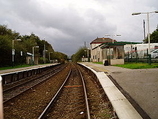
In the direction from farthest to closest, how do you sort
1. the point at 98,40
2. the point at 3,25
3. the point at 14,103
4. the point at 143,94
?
1. the point at 98,40
2. the point at 3,25
3. the point at 14,103
4. the point at 143,94

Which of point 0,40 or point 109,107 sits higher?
point 0,40

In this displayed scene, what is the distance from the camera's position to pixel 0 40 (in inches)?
1259

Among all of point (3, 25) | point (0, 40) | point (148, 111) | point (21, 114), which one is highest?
point (3, 25)

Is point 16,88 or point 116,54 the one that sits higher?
point 116,54

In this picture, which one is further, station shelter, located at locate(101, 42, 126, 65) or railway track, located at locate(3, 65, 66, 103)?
station shelter, located at locate(101, 42, 126, 65)

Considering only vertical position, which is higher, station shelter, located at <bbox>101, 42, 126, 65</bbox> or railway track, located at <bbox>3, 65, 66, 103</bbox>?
station shelter, located at <bbox>101, 42, 126, 65</bbox>

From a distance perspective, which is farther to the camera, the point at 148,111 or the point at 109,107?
the point at 109,107

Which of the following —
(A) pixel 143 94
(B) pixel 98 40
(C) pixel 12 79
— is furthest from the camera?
(B) pixel 98 40

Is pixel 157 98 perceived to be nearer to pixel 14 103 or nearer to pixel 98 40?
pixel 14 103

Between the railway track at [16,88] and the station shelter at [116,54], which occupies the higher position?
the station shelter at [116,54]

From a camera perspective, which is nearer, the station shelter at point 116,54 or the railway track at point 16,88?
the railway track at point 16,88

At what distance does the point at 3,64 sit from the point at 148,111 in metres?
34.3

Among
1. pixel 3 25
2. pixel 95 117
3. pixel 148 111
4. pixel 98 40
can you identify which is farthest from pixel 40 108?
pixel 98 40

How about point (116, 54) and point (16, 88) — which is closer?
point (16, 88)
